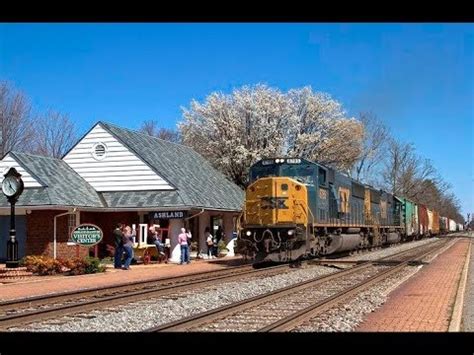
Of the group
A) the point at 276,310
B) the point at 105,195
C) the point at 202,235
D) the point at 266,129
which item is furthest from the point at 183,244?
the point at 266,129

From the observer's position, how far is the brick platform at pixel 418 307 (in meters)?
9.91

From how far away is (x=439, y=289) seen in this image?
50.2 ft

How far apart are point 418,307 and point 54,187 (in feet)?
62.6

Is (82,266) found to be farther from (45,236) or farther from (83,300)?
(83,300)

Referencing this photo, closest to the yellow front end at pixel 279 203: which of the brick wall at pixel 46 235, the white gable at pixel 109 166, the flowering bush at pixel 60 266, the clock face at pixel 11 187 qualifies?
the flowering bush at pixel 60 266

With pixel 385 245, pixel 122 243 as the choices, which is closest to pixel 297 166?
pixel 122 243

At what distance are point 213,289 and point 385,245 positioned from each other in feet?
92.0

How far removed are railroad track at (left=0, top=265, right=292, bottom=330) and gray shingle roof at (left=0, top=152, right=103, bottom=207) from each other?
29.5ft

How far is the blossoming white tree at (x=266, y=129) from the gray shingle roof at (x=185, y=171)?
14.7 m

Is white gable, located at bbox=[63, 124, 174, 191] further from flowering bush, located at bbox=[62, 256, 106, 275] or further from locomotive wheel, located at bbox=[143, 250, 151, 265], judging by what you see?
flowering bush, located at bbox=[62, 256, 106, 275]

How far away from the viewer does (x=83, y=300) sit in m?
14.0
